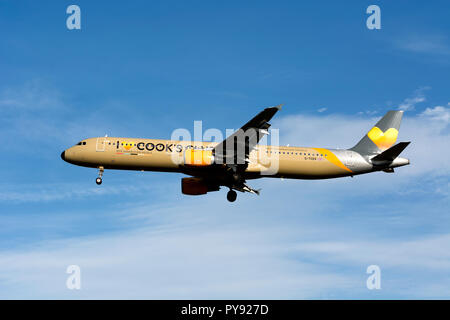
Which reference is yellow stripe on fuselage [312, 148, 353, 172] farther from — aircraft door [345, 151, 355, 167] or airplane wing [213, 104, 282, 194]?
airplane wing [213, 104, 282, 194]

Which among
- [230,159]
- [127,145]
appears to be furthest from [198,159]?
[127,145]

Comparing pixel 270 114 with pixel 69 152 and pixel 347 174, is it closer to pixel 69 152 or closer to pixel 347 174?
pixel 347 174

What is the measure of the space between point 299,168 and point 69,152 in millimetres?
22663

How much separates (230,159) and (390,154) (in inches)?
619

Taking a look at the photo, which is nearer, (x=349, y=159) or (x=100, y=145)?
(x=100, y=145)

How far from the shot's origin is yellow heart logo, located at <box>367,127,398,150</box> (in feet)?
179

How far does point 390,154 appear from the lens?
5059 centimetres

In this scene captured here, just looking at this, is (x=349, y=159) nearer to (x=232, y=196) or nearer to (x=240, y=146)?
(x=240, y=146)

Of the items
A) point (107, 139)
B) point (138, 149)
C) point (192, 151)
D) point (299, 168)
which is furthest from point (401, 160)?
point (107, 139)

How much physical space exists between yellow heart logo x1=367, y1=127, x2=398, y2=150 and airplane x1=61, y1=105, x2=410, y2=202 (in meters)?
0.36

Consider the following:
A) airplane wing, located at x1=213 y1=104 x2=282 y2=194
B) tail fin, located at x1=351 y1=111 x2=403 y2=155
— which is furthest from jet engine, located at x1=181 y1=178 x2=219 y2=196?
tail fin, located at x1=351 y1=111 x2=403 y2=155

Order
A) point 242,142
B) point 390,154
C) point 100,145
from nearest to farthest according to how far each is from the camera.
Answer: point 242,142, point 100,145, point 390,154

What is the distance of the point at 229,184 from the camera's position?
5322cm
